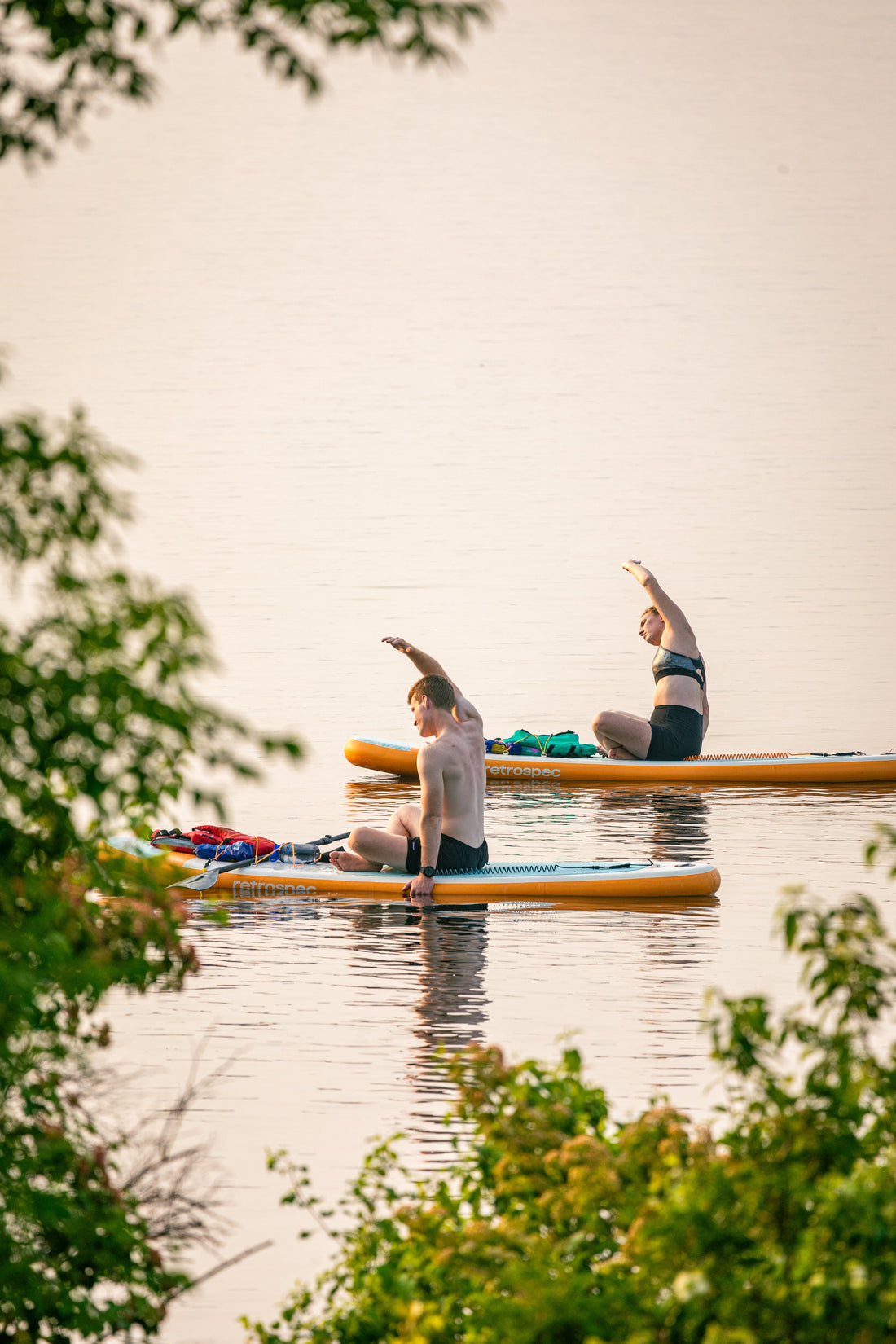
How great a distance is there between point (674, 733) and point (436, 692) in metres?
5.30

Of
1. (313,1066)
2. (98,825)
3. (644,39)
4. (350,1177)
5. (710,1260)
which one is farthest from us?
(644,39)

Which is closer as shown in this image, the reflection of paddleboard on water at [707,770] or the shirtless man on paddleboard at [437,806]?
the shirtless man on paddleboard at [437,806]

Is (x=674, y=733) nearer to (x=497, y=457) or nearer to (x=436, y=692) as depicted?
(x=436, y=692)

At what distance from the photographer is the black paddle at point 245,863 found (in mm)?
9883

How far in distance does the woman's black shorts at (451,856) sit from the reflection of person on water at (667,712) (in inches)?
164

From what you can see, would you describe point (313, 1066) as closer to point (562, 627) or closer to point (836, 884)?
point (836, 884)

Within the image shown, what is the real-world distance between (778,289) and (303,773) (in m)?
36.2

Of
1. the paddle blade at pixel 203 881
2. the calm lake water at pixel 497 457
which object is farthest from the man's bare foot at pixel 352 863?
the paddle blade at pixel 203 881

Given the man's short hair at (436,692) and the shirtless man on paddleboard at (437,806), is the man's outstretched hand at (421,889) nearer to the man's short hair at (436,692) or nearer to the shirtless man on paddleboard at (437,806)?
the shirtless man on paddleboard at (437,806)

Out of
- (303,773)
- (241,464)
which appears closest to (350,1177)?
(303,773)

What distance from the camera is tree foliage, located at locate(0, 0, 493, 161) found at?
349 centimetres

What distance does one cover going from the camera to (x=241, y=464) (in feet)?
120

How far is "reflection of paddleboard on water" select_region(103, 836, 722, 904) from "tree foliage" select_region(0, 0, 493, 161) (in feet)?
21.2

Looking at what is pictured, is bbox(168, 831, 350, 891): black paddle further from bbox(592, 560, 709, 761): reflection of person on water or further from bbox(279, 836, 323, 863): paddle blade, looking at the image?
bbox(592, 560, 709, 761): reflection of person on water
